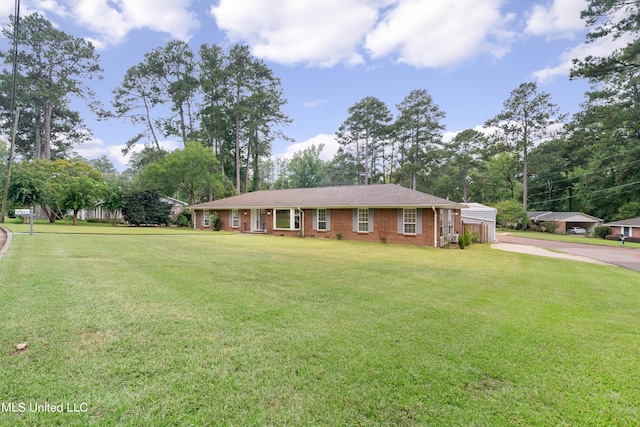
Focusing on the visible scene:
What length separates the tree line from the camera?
1188 inches

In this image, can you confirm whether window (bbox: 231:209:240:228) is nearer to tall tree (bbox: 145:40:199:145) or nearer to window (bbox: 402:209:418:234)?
window (bbox: 402:209:418:234)

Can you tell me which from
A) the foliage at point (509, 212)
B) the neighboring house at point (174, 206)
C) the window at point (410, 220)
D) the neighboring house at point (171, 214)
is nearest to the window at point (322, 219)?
the window at point (410, 220)

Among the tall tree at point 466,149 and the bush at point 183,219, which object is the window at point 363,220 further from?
the tall tree at point 466,149

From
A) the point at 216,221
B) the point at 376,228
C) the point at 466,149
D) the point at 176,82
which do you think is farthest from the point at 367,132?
the point at 376,228

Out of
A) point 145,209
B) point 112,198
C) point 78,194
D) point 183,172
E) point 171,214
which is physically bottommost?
point 171,214

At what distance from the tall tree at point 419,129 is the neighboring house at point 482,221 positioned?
683 inches

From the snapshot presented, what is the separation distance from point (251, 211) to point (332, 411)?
2033 centimetres

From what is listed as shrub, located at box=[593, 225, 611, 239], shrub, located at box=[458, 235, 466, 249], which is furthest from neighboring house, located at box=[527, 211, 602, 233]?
shrub, located at box=[458, 235, 466, 249]

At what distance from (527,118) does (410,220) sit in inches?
1243

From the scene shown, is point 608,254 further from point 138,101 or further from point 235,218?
point 138,101

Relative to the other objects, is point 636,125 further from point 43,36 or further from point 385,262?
point 43,36

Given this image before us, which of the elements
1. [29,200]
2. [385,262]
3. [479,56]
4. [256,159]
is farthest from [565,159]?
[29,200]

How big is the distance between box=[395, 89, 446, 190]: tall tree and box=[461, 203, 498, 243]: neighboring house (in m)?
17.3

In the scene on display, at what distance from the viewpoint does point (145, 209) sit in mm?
26344
